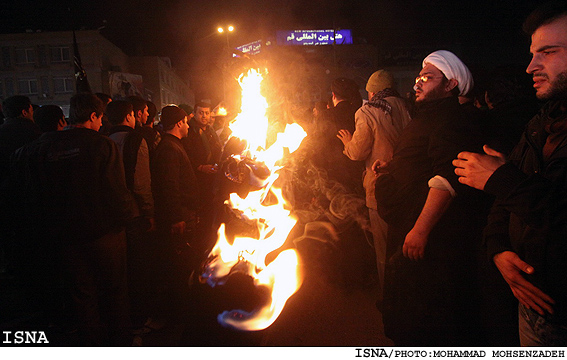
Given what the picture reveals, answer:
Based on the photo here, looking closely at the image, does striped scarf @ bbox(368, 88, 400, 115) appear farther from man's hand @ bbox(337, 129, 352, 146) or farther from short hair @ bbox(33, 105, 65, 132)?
short hair @ bbox(33, 105, 65, 132)

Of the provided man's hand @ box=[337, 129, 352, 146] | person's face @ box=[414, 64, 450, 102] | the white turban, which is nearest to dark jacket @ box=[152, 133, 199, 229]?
man's hand @ box=[337, 129, 352, 146]

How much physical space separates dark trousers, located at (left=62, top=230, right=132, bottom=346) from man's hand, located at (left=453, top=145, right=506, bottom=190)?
306cm

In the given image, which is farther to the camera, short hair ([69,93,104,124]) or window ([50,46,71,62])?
window ([50,46,71,62])

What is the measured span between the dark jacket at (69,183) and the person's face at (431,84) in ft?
9.63

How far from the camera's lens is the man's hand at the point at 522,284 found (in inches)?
61.5

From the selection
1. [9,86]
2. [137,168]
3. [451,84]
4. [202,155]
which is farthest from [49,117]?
[9,86]

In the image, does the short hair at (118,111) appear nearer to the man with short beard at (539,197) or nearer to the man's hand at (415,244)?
the man's hand at (415,244)

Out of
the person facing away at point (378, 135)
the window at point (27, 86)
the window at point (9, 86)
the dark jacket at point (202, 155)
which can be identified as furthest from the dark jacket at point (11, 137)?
the window at point (9, 86)

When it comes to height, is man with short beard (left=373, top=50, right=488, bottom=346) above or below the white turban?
below

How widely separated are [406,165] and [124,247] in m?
2.87

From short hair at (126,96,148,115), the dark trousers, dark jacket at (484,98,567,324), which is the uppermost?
short hair at (126,96,148,115)

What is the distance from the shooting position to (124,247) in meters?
3.35

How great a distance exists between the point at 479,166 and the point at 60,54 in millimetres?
54781

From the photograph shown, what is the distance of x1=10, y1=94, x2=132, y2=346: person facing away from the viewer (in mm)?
2936
